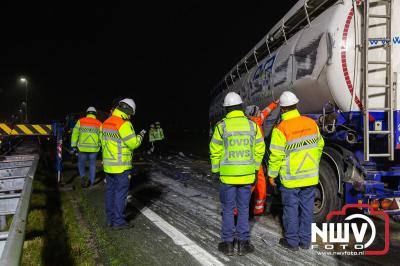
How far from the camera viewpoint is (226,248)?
4.28 metres

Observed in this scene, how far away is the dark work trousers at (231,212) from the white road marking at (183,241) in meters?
0.35

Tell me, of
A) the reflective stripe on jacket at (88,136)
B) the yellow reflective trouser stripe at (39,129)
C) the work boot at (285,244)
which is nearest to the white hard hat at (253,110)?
the work boot at (285,244)

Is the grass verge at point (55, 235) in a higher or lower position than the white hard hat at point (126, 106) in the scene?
lower

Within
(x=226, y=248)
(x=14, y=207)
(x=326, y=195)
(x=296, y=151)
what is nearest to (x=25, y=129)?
(x=14, y=207)

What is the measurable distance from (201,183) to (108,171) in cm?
419

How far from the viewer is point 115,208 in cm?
530

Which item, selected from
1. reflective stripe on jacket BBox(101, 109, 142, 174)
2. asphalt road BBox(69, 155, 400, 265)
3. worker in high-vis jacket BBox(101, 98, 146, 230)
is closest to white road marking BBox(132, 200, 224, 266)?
asphalt road BBox(69, 155, 400, 265)

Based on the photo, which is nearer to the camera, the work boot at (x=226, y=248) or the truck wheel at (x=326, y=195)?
the work boot at (x=226, y=248)

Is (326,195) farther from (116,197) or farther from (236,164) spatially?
(116,197)

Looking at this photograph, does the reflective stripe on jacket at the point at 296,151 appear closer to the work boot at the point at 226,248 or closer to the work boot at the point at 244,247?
the work boot at the point at 244,247

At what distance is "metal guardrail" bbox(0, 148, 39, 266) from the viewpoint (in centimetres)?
192

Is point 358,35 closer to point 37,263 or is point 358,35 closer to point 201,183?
point 37,263

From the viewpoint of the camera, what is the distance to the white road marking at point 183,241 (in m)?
4.03

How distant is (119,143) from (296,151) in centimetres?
253
